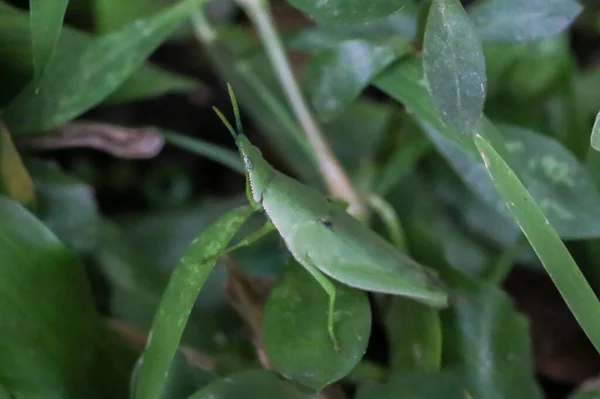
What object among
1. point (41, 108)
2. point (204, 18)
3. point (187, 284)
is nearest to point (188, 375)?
point (187, 284)

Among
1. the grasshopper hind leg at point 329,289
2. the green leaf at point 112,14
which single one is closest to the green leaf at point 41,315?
the grasshopper hind leg at point 329,289

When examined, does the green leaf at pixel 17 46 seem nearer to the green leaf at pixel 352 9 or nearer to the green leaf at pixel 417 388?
the green leaf at pixel 352 9

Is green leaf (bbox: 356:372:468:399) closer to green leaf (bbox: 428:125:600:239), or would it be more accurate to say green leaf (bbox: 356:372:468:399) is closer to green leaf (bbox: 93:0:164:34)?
green leaf (bbox: 428:125:600:239)

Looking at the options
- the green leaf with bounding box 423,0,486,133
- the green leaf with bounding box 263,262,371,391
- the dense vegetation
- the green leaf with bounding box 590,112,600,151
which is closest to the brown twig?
the dense vegetation

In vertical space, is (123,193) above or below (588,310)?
below

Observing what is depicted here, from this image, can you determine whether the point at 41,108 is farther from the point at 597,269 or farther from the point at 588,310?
the point at 597,269

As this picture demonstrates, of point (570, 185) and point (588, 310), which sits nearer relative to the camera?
point (588, 310)

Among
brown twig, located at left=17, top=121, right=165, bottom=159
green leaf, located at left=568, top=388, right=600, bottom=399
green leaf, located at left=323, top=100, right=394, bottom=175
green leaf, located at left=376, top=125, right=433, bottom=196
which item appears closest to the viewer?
green leaf, located at left=568, top=388, right=600, bottom=399
